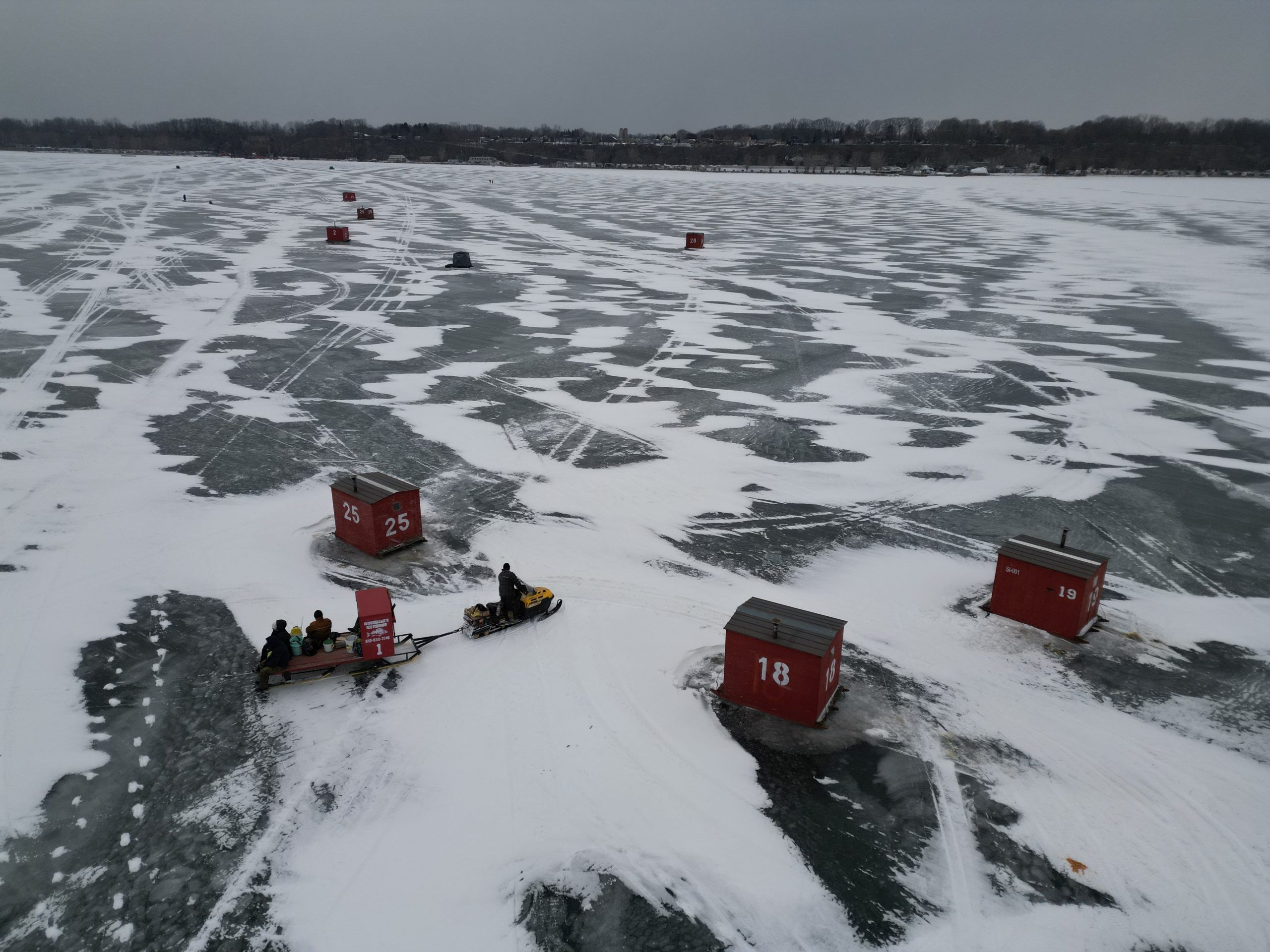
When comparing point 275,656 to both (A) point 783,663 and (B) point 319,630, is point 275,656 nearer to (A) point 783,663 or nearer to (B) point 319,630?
(B) point 319,630

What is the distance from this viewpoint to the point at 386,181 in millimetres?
84562

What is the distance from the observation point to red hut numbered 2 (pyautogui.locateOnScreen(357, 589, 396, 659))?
867 cm

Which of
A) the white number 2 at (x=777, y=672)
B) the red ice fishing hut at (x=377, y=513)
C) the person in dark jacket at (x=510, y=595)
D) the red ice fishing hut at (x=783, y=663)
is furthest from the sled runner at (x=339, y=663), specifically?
the white number 2 at (x=777, y=672)

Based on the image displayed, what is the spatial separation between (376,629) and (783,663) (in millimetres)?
4327

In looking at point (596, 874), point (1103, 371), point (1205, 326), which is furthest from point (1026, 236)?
point (596, 874)

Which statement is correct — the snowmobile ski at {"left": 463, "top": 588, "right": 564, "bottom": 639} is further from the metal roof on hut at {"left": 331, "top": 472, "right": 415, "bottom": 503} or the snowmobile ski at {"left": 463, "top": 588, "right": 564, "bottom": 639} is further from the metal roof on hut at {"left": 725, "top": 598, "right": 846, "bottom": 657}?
the metal roof on hut at {"left": 725, "top": 598, "right": 846, "bottom": 657}

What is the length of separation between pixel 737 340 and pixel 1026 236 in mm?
34143

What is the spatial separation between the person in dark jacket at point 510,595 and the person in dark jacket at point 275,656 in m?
2.36

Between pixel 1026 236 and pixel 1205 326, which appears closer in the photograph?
pixel 1205 326

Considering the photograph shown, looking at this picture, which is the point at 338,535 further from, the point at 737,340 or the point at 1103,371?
the point at 1103,371

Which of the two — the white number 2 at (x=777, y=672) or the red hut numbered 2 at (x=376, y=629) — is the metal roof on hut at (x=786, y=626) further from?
the red hut numbered 2 at (x=376, y=629)

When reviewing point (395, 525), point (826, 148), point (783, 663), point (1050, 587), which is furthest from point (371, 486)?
point (826, 148)

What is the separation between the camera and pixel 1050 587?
9.59 meters

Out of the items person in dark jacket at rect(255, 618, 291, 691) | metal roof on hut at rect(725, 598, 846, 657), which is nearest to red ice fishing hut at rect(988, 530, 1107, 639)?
metal roof on hut at rect(725, 598, 846, 657)
